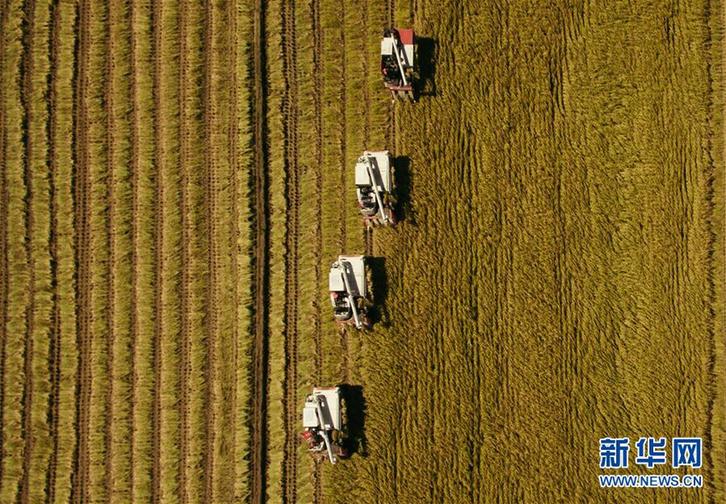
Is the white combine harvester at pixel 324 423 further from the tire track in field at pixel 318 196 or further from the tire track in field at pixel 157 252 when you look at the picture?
the tire track in field at pixel 157 252

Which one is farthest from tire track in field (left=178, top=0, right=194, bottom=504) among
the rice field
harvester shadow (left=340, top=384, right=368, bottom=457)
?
harvester shadow (left=340, top=384, right=368, bottom=457)

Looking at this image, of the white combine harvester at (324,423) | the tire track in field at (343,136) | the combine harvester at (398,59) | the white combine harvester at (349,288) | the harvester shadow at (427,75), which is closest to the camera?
the white combine harvester at (324,423)

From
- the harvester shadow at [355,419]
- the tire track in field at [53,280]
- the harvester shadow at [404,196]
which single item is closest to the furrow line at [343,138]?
the harvester shadow at [404,196]

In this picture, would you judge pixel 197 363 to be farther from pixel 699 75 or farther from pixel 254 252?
pixel 699 75

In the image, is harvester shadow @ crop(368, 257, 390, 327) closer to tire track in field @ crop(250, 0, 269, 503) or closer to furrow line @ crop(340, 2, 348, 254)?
furrow line @ crop(340, 2, 348, 254)

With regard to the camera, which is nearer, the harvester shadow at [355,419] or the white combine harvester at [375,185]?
the white combine harvester at [375,185]

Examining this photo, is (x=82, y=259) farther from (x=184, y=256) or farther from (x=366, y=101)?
(x=366, y=101)

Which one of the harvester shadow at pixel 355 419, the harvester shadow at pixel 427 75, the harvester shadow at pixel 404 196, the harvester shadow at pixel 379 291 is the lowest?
the harvester shadow at pixel 355 419

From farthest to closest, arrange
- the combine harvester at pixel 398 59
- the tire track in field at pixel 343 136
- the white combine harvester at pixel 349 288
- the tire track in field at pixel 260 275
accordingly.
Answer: the tire track in field at pixel 343 136 → the tire track in field at pixel 260 275 → the combine harvester at pixel 398 59 → the white combine harvester at pixel 349 288
